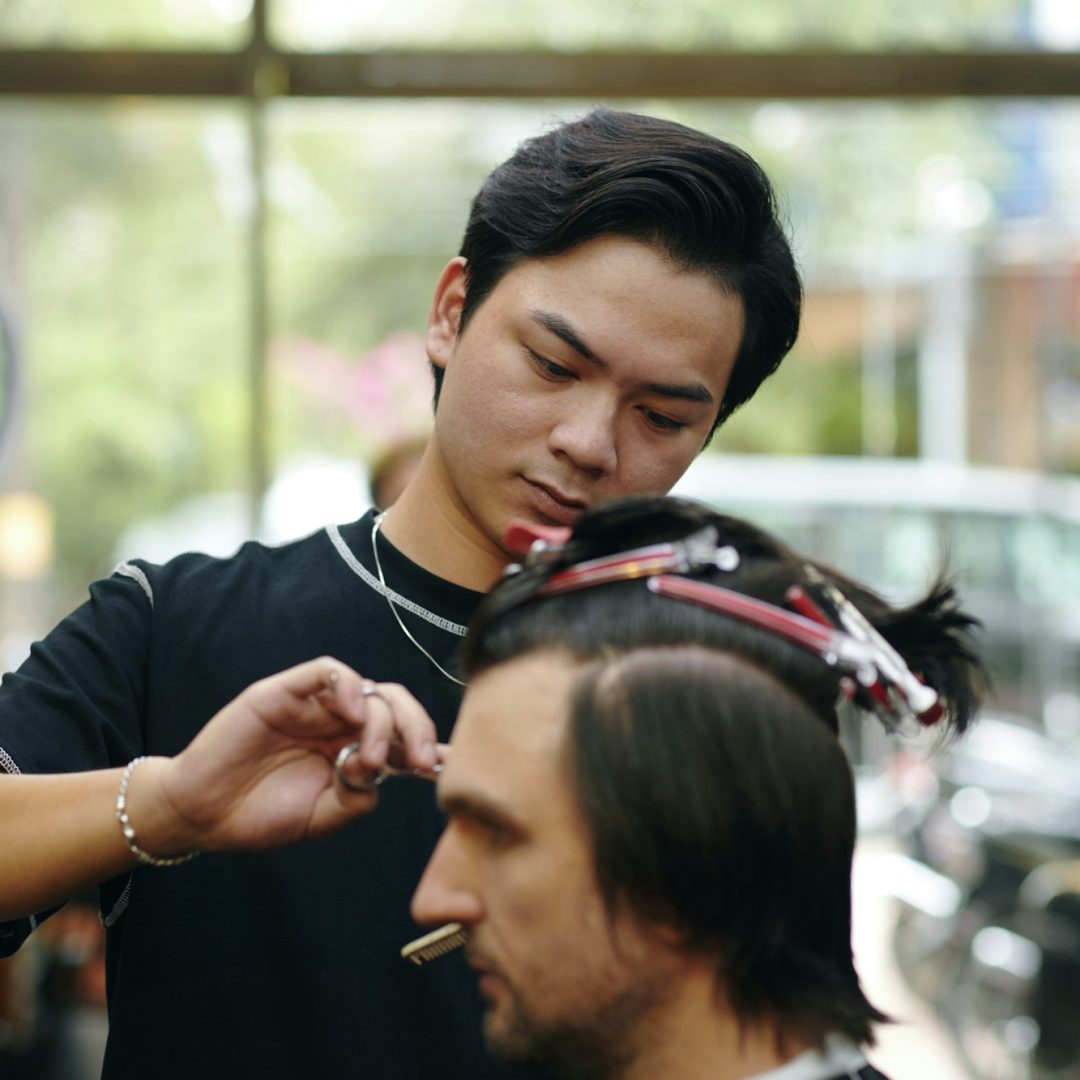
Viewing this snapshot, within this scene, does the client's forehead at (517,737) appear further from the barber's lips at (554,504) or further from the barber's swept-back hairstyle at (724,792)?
the barber's lips at (554,504)

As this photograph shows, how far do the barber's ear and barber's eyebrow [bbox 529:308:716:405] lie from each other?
0.54ft

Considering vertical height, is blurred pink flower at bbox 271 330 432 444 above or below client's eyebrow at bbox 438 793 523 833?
below

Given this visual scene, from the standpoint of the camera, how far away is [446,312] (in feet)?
5.36

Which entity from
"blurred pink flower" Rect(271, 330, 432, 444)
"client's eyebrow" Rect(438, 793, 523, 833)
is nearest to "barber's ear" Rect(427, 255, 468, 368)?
"client's eyebrow" Rect(438, 793, 523, 833)

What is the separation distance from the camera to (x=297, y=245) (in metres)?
4.12

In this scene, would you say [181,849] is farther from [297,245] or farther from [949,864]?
[949,864]

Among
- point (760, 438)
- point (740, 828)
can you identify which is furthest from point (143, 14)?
point (740, 828)

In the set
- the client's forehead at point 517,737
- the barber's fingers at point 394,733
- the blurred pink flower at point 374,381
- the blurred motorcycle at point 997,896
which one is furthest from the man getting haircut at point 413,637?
the blurred motorcycle at point 997,896

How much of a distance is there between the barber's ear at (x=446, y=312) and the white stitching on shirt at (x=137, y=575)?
364 mm

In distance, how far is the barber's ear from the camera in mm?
1614

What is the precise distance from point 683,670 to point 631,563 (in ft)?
0.34

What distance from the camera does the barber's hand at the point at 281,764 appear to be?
1258mm

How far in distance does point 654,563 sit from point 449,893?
0.94ft

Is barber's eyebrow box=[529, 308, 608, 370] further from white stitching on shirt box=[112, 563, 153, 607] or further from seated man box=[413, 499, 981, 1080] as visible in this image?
white stitching on shirt box=[112, 563, 153, 607]
